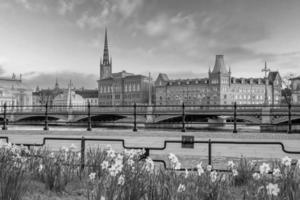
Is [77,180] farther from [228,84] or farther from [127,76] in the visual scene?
[127,76]

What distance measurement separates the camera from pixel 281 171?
12.4 ft

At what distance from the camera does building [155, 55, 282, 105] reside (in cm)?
12988

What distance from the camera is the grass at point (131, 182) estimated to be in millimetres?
3055

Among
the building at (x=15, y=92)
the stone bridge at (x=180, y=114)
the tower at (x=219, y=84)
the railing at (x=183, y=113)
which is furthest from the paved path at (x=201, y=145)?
the tower at (x=219, y=84)

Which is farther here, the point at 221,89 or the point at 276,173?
the point at 221,89

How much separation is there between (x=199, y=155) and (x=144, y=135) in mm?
4703

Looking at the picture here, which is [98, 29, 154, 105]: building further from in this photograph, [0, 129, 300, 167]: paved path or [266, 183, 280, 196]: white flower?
[266, 183, 280, 196]: white flower

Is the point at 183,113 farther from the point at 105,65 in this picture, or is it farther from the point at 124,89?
the point at 105,65

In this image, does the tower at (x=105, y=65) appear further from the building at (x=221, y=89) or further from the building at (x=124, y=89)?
the building at (x=221, y=89)

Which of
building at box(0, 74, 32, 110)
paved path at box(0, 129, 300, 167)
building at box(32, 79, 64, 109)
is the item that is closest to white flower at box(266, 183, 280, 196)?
paved path at box(0, 129, 300, 167)

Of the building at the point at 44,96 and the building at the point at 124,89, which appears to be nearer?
the building at the point at 44,96

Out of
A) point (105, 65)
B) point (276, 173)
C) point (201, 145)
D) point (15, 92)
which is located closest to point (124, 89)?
point (105, 65)

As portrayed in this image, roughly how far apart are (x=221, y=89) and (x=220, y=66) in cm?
1080

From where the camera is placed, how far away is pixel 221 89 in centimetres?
12950
